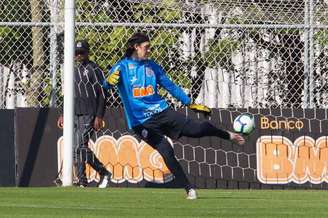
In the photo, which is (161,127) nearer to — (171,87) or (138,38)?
(171,87)

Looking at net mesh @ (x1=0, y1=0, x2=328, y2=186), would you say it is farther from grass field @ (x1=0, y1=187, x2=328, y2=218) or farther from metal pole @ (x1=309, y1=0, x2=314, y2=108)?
grass field @ (x1=0, y1=187, x2=328, y2=218)

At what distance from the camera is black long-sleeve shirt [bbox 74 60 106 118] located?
16000mm

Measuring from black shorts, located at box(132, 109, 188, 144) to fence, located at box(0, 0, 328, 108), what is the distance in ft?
11.0

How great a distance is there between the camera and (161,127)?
13.1 metres

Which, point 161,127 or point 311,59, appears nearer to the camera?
point 161,127

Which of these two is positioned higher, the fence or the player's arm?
the fence

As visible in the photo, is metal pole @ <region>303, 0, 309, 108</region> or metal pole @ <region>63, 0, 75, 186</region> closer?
metal pole @ <region>63, 0, 75, 186</region>

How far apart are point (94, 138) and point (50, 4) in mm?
1979

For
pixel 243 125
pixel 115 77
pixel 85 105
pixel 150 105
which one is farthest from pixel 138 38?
pixel 85 105

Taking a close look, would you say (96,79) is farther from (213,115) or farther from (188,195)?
(188,195)

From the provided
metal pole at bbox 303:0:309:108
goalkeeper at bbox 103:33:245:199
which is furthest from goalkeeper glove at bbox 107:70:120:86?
metal pole at bbox 303:0:309:108

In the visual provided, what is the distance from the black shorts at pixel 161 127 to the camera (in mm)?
13078

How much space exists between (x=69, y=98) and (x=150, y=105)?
287 centimetres

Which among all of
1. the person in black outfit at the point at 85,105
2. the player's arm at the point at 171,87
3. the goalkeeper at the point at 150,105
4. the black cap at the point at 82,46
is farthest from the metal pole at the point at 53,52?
the player's arm at the point at 171,87
